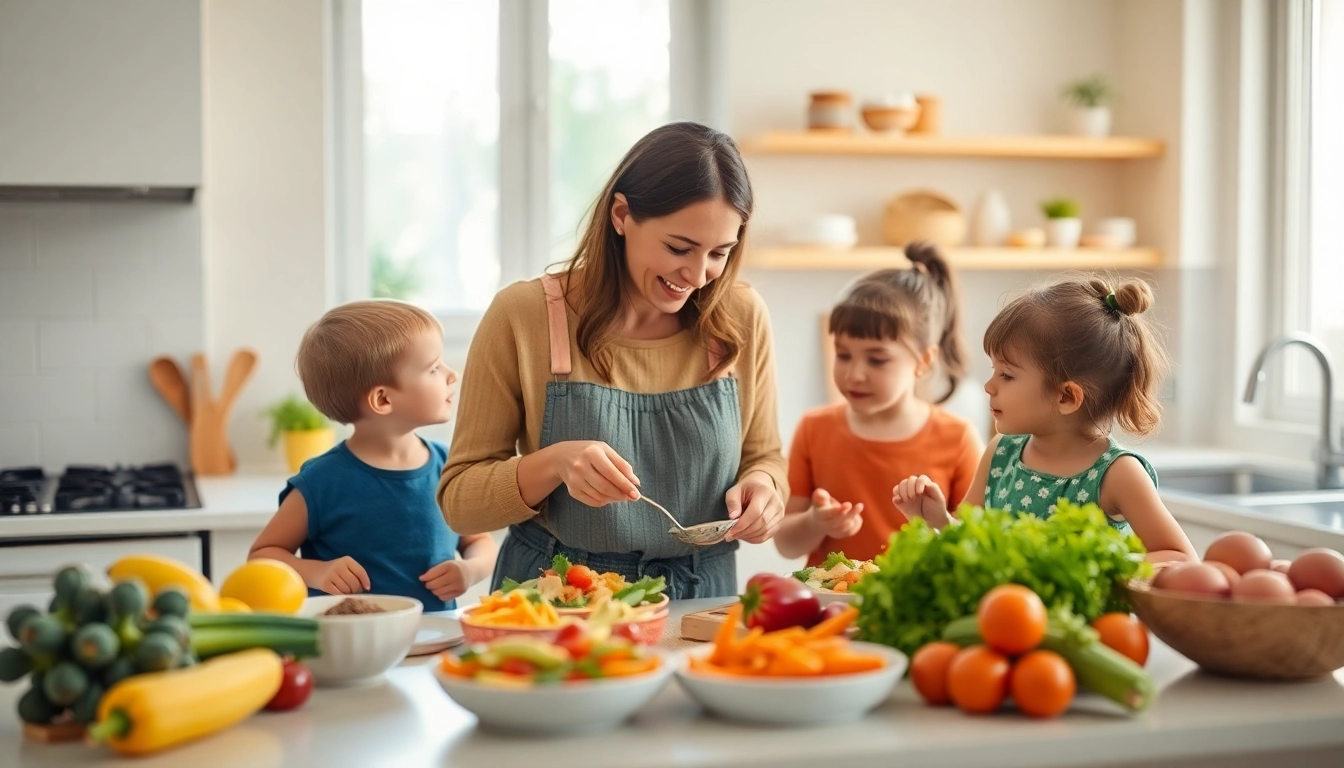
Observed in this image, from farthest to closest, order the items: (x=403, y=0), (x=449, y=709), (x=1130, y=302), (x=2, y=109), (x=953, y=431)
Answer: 1. (x=403, y=0)
2. (x=2, y=109)
3. (x=953, y=431)
4. (x=1130, y=302)
5. (x=449, y=709)

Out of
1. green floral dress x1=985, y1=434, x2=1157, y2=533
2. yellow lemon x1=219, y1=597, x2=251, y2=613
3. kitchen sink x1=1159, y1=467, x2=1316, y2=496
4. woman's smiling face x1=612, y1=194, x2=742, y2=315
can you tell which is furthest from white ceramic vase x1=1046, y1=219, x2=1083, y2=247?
yellow lemon x1=219, y1=597, x2=251, y2=613

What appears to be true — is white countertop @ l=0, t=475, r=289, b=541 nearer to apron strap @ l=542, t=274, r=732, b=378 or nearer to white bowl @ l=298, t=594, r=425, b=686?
apron strap @ l=542, t=274, r=732, b=378

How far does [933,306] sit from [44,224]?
2227 mm

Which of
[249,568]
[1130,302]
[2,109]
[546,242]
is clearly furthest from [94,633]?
[546,242]

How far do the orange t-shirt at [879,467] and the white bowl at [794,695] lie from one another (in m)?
1.23

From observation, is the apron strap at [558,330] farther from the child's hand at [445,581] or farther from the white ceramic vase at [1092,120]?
the white ceramic vase at [1092,120]

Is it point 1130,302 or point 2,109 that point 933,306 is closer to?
point 1130,302

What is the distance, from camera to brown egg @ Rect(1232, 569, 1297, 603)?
1341 mm

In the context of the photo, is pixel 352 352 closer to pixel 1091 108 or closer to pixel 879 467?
pixel 879 467

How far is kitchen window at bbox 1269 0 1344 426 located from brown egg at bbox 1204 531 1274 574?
229cm

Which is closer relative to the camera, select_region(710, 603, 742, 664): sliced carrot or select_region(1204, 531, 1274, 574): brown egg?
select_region(710, 603, 742, 664): sliced carrot

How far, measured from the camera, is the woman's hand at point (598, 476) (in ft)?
5.62

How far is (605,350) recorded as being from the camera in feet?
6.64

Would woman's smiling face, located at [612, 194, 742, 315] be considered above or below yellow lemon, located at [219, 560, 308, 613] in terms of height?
above
